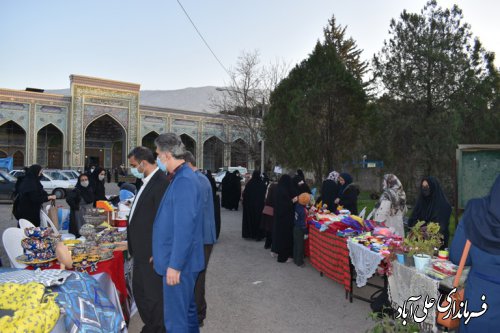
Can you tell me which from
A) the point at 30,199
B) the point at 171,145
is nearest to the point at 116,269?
the point at 171,145

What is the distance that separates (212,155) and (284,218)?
32647 mm

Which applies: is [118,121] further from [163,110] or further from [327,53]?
[327,53]

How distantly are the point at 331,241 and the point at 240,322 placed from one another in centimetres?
187

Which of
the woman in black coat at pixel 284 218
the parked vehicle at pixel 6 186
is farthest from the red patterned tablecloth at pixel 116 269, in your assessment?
the parked vehicle at pixel 6 186

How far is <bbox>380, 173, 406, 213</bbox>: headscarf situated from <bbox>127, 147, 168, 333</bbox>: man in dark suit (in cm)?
344

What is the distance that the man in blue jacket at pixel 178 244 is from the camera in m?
2.61

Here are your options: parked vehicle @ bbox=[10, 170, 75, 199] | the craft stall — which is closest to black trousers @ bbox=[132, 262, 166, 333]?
the craft stall

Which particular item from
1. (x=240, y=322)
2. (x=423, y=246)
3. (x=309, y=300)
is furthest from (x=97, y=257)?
(x=423, y=246)

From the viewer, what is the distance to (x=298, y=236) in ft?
20.3

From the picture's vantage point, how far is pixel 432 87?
1347 cm

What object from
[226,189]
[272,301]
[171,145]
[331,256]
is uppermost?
[171,145]

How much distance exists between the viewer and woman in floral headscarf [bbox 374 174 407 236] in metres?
5.18

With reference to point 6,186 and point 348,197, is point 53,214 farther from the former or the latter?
→ point 6,186

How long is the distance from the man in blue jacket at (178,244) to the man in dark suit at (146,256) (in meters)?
0.26
